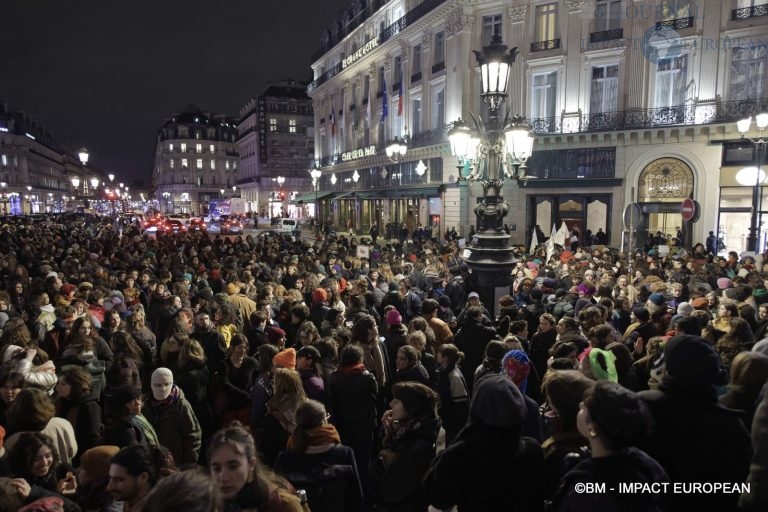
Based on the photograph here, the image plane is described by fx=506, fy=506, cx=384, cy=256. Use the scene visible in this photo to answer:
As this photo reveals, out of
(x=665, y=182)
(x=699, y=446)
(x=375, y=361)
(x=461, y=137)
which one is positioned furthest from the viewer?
(x=665, y=182)

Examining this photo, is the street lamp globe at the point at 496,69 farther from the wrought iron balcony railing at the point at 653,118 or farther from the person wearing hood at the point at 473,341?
the wrought iron balcony railing at the point at 653,118

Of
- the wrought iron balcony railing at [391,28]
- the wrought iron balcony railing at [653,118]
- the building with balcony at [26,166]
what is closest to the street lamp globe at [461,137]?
the wrought iron balcony railing at [653,118]

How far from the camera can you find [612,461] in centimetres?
264

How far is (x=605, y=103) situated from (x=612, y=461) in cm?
2707

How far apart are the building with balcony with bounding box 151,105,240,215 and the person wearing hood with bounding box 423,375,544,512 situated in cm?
10521

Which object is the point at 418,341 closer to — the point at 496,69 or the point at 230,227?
the point at 496,69

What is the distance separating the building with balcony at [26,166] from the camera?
85831 millimetres

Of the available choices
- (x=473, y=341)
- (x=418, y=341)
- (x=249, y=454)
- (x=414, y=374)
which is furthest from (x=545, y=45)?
(x=249, y=454)

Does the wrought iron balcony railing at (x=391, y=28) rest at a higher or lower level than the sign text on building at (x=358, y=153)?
higher

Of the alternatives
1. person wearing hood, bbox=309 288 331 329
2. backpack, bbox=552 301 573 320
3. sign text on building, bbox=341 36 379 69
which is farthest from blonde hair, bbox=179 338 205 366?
sign text on building, bbox=341 36 379 69

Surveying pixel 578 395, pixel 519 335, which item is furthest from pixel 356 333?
pixel 578 395

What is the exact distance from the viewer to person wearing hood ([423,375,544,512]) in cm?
291

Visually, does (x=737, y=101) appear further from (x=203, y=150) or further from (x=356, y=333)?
(x=203, y=150)

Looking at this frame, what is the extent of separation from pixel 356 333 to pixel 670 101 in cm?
2477
